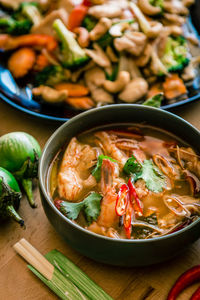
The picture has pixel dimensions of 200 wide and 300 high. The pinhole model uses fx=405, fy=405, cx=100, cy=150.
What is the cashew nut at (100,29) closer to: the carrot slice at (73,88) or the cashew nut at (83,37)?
the cashew nut at (83,37)

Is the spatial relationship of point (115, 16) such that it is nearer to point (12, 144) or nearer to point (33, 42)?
point (33, 42)

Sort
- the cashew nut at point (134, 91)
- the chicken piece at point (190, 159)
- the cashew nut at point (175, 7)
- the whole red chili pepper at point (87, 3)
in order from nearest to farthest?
the chicken piece at point (190, 159) < the cashew nut at point (134, 91) < the whole red chili pepper at point (87, 3) < the cashew nut at point (175, 7)

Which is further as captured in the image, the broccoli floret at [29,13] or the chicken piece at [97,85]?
the broccoli floret at [29,13]

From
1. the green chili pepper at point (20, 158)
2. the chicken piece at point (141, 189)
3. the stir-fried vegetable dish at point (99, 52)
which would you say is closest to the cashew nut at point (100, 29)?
the stir-fried vegetable dish at point (99, 52)

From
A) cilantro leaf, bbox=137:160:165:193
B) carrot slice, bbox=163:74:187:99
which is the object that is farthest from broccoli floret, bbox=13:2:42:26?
cilantro leaf, bbox=137:160:165:193

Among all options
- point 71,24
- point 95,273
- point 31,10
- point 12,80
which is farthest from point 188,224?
point 31,10

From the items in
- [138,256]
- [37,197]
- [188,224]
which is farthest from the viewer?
[37,197]

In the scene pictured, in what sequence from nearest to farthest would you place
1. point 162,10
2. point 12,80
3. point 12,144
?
point 12,144
point 12,80
point 162,10
